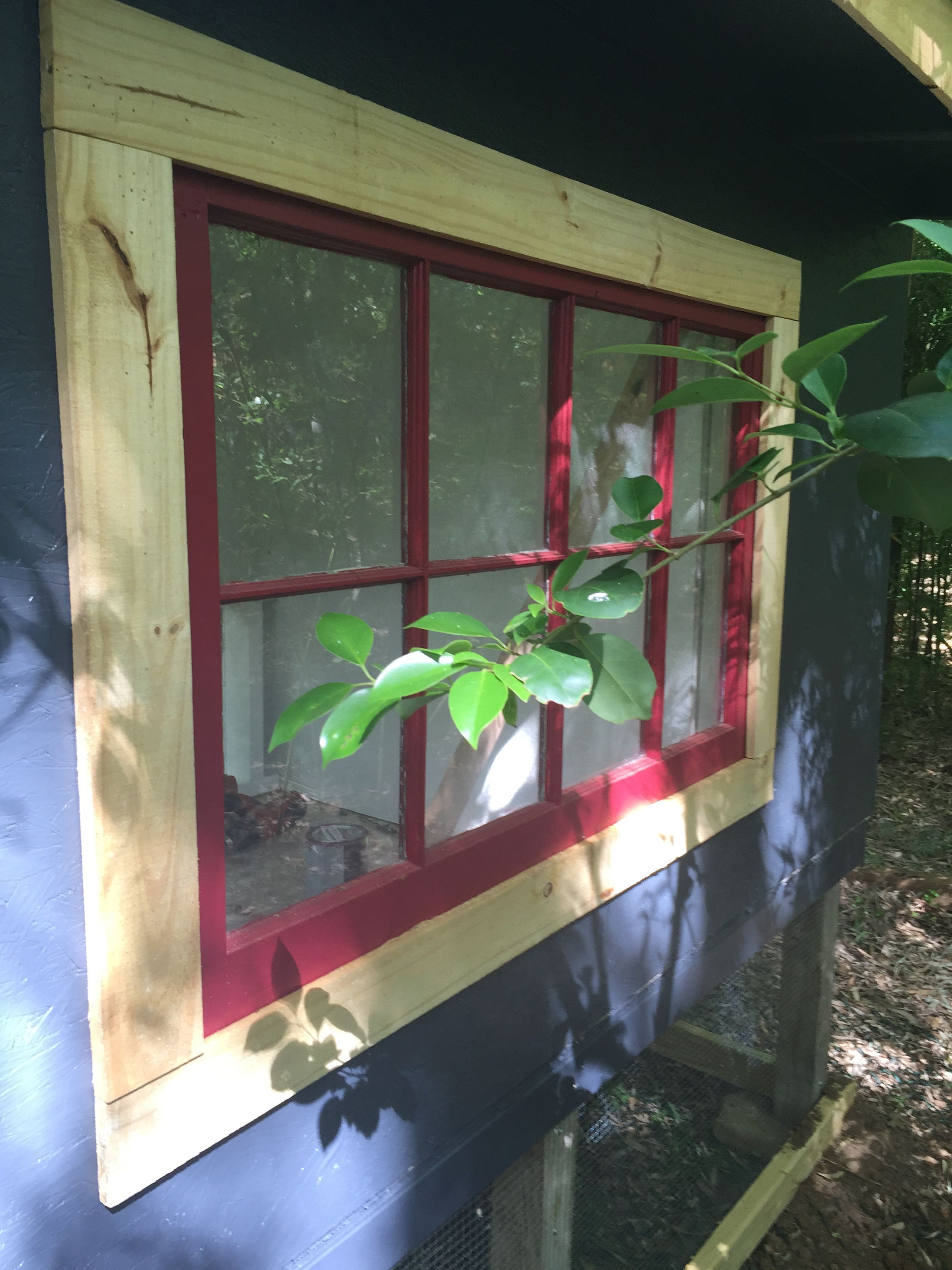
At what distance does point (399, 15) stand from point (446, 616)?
1024 millimetres

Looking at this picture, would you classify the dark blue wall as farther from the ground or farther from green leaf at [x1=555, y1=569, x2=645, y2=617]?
the ground

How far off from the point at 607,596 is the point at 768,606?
6.22 ft

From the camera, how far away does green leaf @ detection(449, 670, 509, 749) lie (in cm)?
69

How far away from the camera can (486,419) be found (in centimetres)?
177

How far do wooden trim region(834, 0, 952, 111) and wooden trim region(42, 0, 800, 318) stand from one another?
508 millimetres

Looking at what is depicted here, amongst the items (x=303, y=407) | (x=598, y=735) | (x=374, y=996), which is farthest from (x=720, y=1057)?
(x=303, y=407)

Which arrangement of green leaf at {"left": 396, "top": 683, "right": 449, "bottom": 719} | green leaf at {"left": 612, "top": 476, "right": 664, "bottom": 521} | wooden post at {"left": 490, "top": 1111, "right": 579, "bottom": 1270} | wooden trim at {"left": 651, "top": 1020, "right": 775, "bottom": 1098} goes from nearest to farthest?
green leaf at {"left": 396, "top": 683, "right": 449, "bottom": 719}, green leaf at {"left": 612, "top": 476, "right": 664, "bottom": 521}, wooden post at {"left": 490, "top": 1111, "right": 579, "bottom": 1270}, wooden trim at {"left": 651, "top": 1020, "right": 775, "bottom": 1098}

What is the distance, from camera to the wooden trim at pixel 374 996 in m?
1.23

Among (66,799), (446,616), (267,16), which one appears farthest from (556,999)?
(267,16)

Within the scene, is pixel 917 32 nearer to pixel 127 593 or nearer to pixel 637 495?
pixel 637 495

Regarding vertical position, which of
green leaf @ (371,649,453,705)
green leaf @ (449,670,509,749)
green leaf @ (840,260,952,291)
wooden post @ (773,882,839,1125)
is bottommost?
wooden post @ (773,882,839,1125)

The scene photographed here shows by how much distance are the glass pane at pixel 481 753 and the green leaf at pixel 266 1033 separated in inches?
16.9

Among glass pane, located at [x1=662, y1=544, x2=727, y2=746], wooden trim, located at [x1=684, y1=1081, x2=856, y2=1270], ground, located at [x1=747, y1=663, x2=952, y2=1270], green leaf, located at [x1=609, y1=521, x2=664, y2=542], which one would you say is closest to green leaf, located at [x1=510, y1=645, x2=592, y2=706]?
green leaf, located at [x1=609, y1=521, x2=664, y2=542]

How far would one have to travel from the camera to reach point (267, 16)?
4.08 ft
